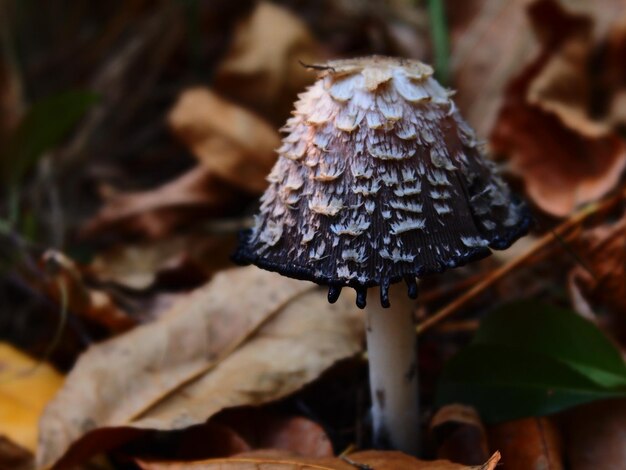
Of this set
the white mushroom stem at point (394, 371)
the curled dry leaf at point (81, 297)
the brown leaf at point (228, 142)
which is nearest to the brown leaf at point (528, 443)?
the white mushroom stem at point (394, 371)

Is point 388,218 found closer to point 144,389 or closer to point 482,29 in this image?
point 144,389

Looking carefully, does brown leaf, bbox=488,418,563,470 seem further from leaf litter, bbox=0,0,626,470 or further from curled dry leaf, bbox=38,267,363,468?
curled dry leaf, bbox=38,267,363,468

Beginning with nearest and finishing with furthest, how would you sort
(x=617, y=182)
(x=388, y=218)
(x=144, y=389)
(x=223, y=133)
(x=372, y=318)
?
(x=388, y=218) → (x=372, y=318) → (x=144, y=389) → (x=617, y=182) → (x=223, y=133)

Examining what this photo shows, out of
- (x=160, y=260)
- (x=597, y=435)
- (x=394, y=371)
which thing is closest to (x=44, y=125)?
(x=160, y=260)

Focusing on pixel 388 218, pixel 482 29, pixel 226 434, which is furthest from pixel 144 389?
pixel 482 29

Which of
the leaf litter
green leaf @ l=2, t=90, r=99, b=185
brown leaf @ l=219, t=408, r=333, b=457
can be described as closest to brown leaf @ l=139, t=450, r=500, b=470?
the leaf litter

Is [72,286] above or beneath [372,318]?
above
